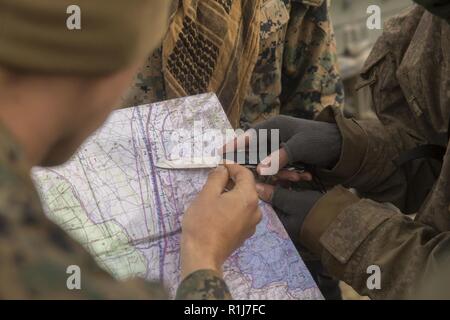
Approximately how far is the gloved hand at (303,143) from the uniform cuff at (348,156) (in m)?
0.02

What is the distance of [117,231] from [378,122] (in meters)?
0.82

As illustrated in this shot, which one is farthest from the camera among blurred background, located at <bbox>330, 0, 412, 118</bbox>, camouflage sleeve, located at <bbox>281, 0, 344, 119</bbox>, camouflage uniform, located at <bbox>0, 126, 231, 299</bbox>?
blurred background, located at <bbox>330, 0, 412, 118</bbox>

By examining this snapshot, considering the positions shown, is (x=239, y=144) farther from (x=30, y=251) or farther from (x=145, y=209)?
(x=30, y=251)

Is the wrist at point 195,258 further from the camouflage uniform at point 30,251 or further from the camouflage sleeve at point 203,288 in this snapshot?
the camouflage uniform at point 30,251

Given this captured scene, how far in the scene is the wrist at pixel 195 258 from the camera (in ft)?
3.56

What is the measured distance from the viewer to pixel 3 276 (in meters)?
0.63

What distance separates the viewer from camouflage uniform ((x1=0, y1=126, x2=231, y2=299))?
65cm

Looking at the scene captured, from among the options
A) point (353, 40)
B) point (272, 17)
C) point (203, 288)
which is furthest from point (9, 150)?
point (353, 40)

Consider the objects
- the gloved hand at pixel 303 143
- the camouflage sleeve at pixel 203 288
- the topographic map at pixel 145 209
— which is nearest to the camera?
the camouflage sleeve at pixel 203 288

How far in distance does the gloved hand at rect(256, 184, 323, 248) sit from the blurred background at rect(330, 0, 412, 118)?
3.12m

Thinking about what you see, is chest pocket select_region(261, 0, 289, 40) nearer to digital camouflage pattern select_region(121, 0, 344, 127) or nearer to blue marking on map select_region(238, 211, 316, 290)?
digital camouflage pattern select_region(121, 0, 344, 127)

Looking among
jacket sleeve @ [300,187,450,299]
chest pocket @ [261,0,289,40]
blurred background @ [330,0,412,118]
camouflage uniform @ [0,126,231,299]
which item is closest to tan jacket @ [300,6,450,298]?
jacket sleeve @ [300,187,450,299]

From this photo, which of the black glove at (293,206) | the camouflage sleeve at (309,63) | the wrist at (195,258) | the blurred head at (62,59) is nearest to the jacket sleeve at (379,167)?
the black glove at (293,206)

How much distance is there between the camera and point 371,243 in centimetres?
140
